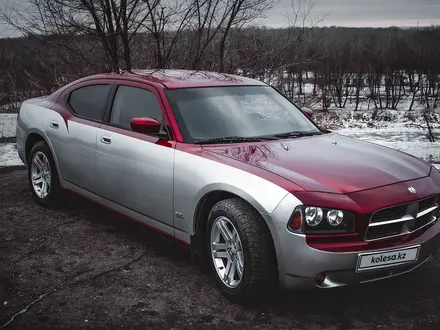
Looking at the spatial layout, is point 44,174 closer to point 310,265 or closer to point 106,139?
point 106,139

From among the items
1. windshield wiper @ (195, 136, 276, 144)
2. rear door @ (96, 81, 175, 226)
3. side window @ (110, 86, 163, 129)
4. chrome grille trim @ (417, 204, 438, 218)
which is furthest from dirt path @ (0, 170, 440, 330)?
side window @ (110, 86, 163, 129)

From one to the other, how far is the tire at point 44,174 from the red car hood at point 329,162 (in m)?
2.40

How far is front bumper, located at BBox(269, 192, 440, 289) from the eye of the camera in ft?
9.89

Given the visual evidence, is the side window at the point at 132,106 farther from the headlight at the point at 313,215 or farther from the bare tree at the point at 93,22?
the bare tree at the point at 93,22

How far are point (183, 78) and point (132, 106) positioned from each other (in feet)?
1.70

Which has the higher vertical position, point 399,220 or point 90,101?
point 90,101

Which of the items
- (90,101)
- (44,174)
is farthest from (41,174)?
(90,101)

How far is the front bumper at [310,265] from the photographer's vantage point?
9.89 feet

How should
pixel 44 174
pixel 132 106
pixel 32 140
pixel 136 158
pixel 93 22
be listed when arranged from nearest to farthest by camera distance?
pixel 136 158 → pixel 132 106 → pixel 44 174 → pixel 32 140 → pixel 93 22

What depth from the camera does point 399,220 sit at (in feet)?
10.5

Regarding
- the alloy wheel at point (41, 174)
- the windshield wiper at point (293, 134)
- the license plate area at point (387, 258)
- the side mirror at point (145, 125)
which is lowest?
the alloy wheel at point (41, 174)

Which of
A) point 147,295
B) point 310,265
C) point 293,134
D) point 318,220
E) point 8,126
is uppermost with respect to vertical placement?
point 293,134

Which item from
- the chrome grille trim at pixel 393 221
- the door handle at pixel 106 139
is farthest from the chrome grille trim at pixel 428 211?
the door handle at pixel 106 139

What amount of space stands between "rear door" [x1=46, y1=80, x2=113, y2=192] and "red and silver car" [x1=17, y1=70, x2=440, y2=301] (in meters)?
0.02
